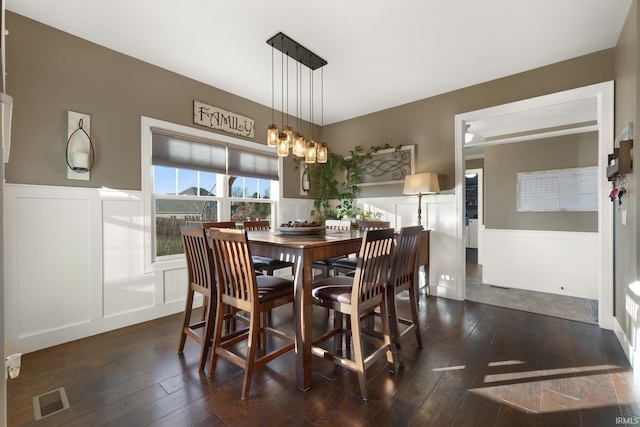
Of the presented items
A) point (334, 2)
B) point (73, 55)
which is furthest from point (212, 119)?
point (334, 2)

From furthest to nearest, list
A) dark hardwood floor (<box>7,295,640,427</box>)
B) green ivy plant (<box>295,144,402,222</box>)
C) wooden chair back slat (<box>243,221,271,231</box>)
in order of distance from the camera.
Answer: green ivy plant (<box>295,144,402,222</box>), wooden chair back slat (<box>243,221,271,231</box>), dark hardwood floor (<box>7,295,640,427</box>)

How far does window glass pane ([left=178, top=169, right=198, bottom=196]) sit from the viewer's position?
10.6 ft

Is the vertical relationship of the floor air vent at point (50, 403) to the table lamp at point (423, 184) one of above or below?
below

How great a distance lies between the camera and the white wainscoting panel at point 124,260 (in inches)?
103

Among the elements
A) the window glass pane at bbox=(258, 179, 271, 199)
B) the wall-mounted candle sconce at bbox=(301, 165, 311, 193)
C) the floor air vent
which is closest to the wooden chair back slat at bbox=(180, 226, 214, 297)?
the floor air vent

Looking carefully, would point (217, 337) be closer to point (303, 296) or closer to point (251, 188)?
point (303, 296)

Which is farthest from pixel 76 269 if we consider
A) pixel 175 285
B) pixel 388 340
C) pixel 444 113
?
pixel 444 113

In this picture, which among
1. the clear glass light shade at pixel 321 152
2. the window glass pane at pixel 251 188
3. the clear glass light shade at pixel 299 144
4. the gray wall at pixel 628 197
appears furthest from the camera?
the window glass pane at pixel 251 188

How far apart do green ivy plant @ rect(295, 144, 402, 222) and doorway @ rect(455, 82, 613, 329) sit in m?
1.38

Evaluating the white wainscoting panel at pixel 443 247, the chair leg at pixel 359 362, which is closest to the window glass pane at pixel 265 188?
the white wainscoting panel at pixel 443 247

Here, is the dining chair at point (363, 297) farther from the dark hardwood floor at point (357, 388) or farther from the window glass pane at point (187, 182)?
the window glass pane at point (187, 182)

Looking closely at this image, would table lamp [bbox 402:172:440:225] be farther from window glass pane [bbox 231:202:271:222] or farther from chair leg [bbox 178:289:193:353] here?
chair leg [bbox 178:289:193:353]

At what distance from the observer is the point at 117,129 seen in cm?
270

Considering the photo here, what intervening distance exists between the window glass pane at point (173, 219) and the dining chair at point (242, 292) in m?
1.50
